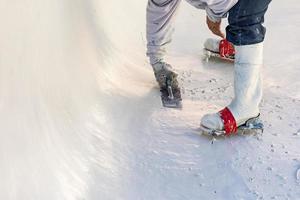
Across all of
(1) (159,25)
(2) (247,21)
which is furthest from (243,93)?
(1) (159,25)

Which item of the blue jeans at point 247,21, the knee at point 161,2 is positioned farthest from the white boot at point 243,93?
the knee at point 161,2

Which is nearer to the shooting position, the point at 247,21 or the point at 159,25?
the point at 247,21

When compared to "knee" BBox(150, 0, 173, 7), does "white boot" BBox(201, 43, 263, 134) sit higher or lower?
lower

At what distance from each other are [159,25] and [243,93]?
312 mm

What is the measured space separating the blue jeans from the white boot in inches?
0.7

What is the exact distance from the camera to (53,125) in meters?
1.21

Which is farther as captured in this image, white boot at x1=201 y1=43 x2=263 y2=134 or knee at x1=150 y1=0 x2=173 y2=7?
Result: knee at x1=150 y1=0 x2=173 y2=7

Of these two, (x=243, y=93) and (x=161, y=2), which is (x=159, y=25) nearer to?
(x=161, y=2)

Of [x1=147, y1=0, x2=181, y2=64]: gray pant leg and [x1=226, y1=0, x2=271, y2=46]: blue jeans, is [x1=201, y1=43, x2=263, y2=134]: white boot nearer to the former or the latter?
[x1=226, y1=0, x2=271, y2=46]: blue jeans

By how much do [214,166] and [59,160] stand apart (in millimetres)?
318

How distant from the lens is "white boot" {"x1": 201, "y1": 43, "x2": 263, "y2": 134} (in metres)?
1.30

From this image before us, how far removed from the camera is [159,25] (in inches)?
59.0

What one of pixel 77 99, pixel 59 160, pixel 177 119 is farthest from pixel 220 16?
pixel 59 160

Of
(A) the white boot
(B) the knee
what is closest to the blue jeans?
(A) the white boot
